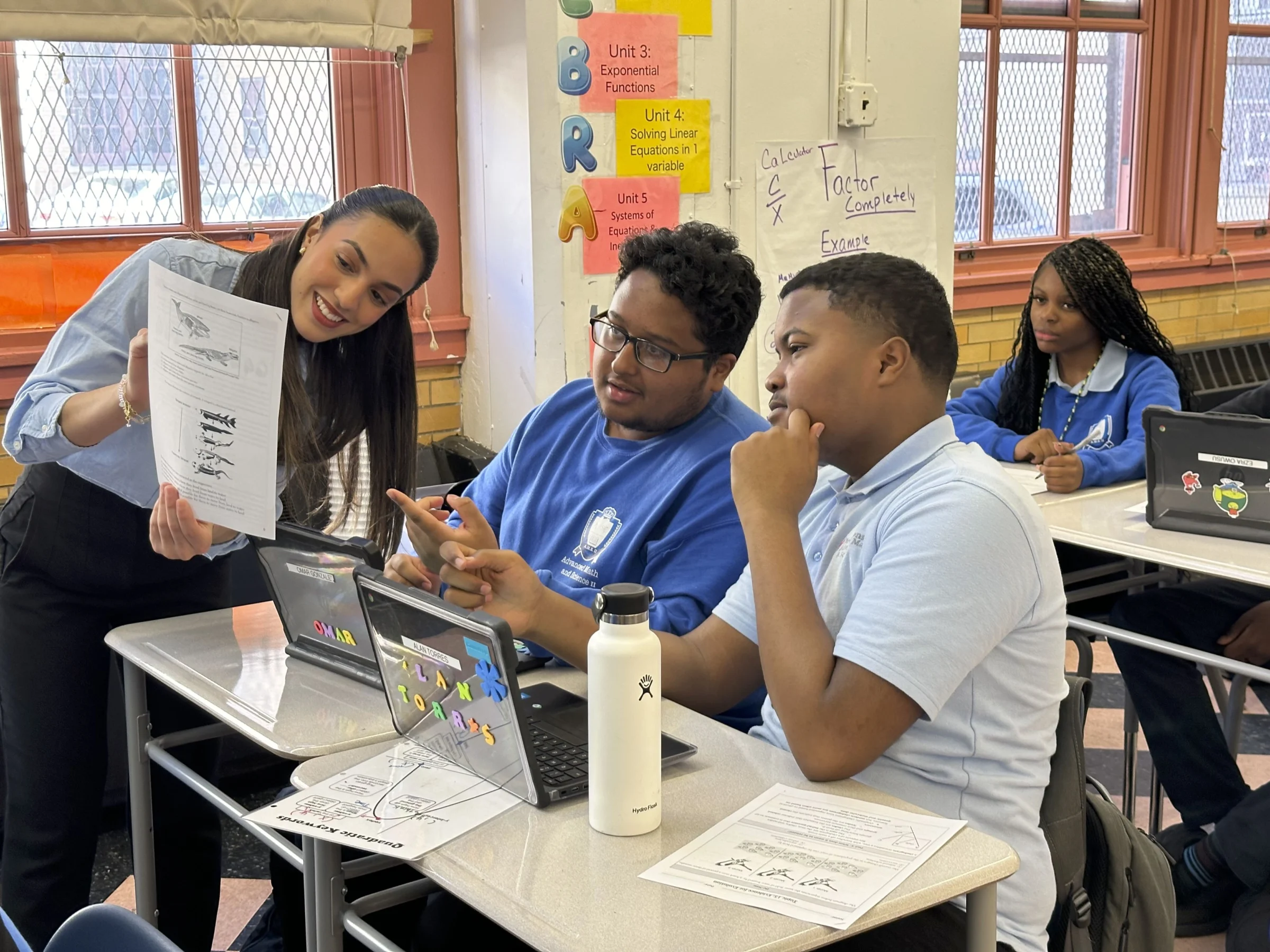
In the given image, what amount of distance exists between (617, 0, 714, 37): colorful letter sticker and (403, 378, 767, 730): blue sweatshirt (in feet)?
5.42

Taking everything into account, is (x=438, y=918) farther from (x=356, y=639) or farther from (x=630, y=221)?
(x=630, y=221)

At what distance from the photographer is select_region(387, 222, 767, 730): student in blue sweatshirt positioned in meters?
1.82

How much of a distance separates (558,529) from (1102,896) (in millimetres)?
935

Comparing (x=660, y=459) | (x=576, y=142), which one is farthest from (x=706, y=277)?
(x=576, y=142)

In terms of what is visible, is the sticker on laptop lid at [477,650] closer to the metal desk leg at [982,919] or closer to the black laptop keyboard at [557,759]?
the black laptop keyboard at [557,759]

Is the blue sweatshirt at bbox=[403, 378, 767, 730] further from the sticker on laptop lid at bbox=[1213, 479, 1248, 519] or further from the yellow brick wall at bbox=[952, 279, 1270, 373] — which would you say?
the yellow brick wall at bbox=[952, 279, 1270, 373]

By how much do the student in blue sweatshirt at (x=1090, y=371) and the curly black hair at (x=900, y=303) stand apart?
59.3 inches

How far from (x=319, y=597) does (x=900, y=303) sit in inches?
35.1

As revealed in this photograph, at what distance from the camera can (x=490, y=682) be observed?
1.30 meters

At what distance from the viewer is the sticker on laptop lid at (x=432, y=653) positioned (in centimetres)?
135

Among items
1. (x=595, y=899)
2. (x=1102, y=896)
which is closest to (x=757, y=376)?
(x=1102, y=896)

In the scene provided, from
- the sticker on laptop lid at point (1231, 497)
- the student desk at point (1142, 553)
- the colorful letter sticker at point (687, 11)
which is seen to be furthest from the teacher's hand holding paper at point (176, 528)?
the colorful letter sticker at point (687, 11)

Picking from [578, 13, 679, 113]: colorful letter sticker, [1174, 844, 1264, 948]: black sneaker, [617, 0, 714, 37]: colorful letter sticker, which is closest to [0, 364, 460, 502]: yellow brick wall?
[578, 13, 679, 113]: colorful letter sticker

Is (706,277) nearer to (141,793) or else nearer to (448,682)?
(448,682)
